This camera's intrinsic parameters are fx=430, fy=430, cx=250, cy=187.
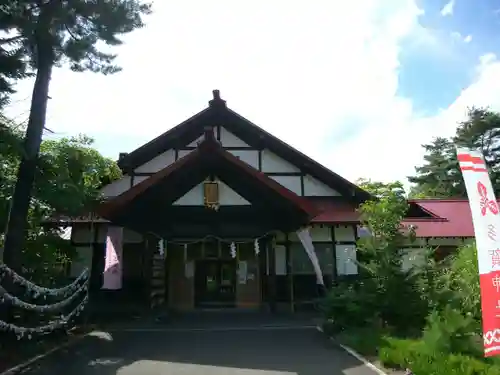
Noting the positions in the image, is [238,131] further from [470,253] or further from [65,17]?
[470,253]

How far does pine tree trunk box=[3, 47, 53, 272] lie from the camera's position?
8.28 m

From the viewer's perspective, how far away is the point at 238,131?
16422 mm

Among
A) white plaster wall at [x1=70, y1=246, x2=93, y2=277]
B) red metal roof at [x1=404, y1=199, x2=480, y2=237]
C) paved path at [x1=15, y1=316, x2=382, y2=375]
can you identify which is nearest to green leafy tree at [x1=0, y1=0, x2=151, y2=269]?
paved path at [x1=15, y1=316, x2=382, y2=375]

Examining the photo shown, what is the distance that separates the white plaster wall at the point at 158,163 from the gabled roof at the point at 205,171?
3.23 metres

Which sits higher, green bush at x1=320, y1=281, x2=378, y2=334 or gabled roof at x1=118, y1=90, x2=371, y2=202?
gabled roof at x1=118, y1=90, x2=371, y2=202

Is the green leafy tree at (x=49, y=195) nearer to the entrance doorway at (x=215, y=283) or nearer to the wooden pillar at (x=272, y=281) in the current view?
the entrance doorway at (x=215, y=283)

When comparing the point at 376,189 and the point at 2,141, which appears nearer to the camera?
the point at 2,141

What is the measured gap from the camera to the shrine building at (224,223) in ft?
41.0

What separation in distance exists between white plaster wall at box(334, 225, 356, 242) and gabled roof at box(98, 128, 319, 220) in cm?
373

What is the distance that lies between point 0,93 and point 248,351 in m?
6.98

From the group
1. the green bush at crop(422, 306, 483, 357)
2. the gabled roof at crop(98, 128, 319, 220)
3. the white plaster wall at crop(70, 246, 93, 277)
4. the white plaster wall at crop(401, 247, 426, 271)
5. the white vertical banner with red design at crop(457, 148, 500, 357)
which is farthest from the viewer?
the white plaster wall at crop(70, 246, 93, 277)

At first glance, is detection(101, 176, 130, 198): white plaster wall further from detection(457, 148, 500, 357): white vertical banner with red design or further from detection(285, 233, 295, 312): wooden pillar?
detection(457, 148, 500, 357): white vertical banner with red design

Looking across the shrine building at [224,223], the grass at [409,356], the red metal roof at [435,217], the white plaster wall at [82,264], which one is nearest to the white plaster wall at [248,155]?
the shrine building at [224,223]

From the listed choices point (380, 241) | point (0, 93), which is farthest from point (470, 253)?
point (0, 93)
